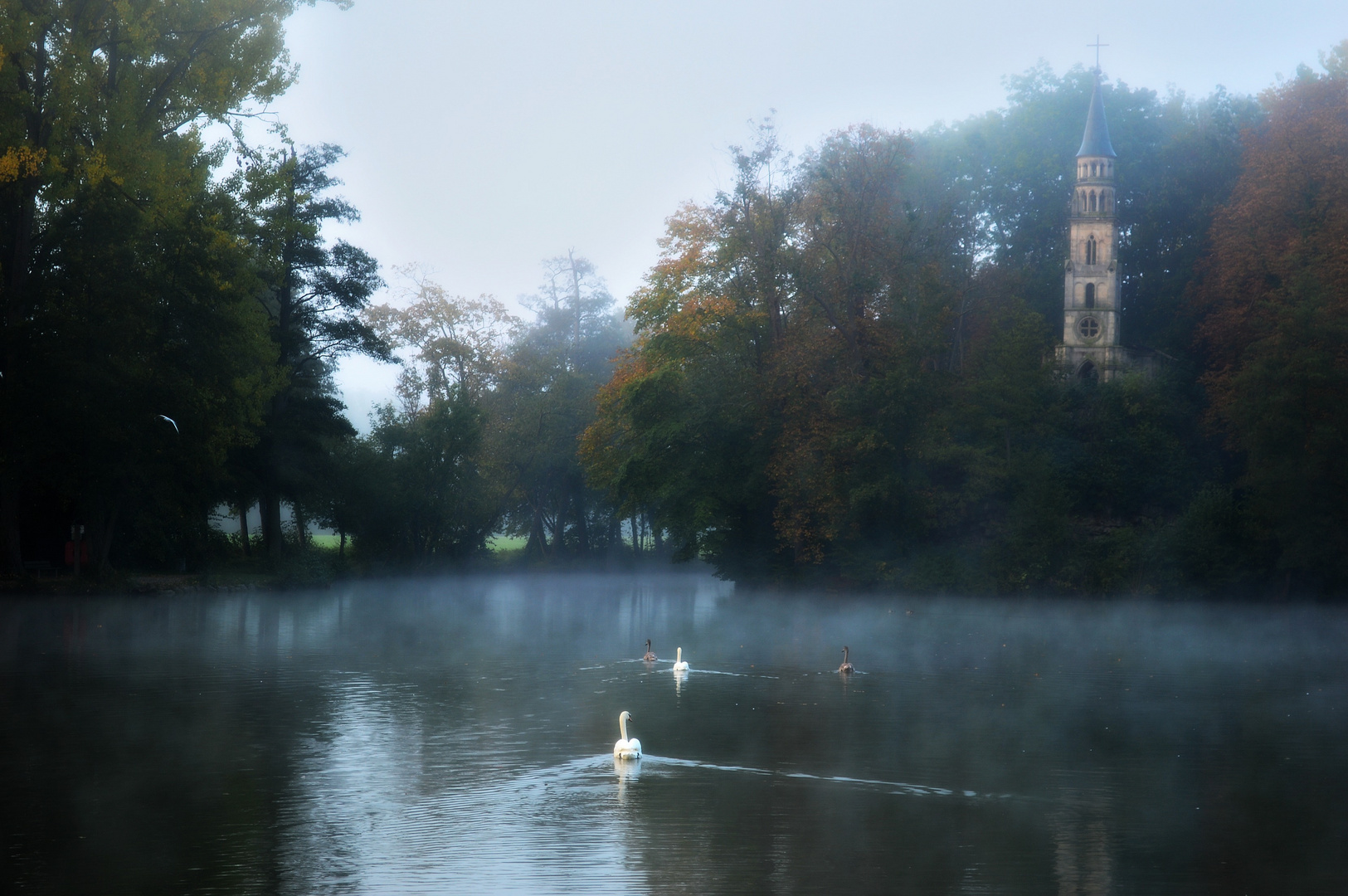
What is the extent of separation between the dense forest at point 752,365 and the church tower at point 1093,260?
2305 millimetres

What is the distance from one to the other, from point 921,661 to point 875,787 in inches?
522

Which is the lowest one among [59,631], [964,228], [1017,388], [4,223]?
[59,631]

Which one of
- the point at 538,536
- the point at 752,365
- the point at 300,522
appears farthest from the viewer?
the point at 538,536

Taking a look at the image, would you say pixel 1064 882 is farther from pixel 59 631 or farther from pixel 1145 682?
pixel 59 631

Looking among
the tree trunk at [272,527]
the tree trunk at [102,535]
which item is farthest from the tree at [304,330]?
the tree trunk at [102,535]

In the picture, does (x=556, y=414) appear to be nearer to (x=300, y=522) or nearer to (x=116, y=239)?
(x=300, y=522)

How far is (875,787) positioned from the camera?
46.3ft

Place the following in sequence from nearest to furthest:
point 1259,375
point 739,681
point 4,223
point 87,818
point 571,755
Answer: point 87,818, point 571,755, point 739,681, point 4,223, point 1259,375

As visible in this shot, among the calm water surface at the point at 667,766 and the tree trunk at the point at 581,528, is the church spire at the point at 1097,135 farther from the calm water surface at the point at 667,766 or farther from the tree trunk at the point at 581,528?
the calm water surface at the point at 667,766

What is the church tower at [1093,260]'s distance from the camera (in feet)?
198

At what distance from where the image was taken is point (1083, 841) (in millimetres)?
11977

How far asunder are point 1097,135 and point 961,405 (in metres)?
22.8

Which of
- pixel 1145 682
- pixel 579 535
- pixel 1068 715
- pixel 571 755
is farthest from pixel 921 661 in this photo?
pixel 579 535

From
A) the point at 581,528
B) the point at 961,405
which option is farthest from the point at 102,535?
the point at 581,528
